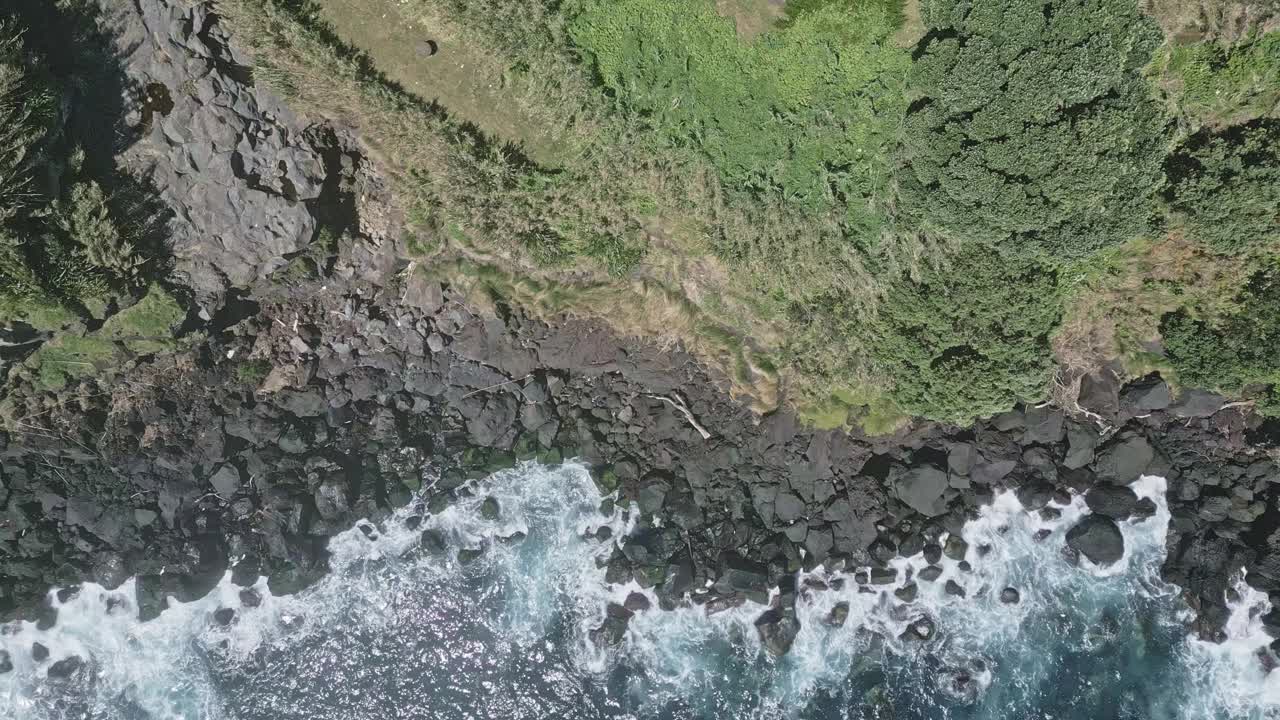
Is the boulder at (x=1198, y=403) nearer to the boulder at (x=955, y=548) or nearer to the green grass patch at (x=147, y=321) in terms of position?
the boulder at (x=955, y=548)

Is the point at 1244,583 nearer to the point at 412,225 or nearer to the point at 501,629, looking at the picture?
the point at 501,629

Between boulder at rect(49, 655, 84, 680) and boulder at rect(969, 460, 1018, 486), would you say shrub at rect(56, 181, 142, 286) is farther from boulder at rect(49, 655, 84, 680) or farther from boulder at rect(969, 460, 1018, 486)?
boulder at rect(969, 460, 1018, 486)

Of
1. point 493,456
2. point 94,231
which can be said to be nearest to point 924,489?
point 493,456

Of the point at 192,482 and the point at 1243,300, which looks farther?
the point at 192,482

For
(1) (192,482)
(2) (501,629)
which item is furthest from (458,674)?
(1) (192,482)

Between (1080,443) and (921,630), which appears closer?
(1080,443)

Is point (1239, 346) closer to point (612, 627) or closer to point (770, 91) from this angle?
point (770, 91)

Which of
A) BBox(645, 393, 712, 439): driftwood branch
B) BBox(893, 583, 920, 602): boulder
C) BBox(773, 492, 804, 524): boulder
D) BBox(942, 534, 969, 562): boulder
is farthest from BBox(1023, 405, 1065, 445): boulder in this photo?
BBox(645, 393, 712, 439): driftwood branch
